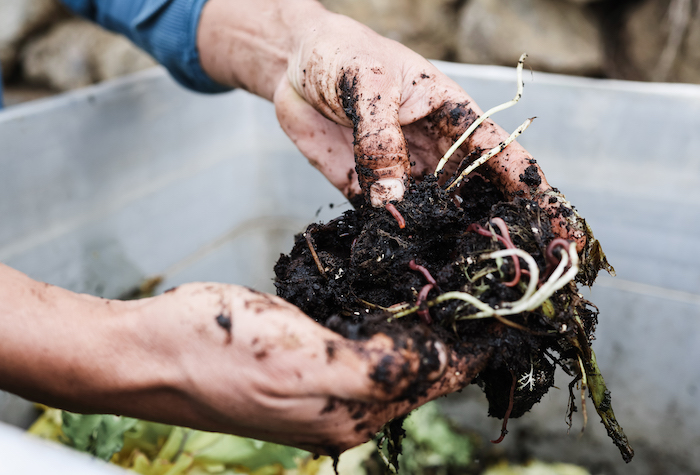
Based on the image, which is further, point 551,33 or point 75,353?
point 551,33

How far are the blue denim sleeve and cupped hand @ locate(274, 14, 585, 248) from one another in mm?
394

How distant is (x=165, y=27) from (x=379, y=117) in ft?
3.24

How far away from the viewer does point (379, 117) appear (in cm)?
103

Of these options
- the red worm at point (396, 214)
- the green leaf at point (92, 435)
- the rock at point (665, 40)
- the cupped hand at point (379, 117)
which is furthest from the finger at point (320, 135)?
the rock at point (665, 40)

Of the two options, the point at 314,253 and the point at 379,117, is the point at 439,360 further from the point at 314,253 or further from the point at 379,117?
the point at 379,117

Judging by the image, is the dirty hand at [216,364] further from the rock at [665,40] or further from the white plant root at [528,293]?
the rock at [665,40]

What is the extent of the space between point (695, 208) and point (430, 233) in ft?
3.70

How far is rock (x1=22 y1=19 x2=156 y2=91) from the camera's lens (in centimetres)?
368

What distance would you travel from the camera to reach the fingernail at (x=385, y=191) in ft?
3.31

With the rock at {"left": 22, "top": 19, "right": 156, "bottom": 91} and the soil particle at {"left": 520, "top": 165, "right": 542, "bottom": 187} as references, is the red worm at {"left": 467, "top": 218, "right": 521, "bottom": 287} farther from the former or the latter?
the rock at {"left": 22, "top": 19, "right": 156, "bottom": 91}

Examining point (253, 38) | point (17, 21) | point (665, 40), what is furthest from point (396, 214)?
point (17, 21)

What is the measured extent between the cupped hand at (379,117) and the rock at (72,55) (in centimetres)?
287

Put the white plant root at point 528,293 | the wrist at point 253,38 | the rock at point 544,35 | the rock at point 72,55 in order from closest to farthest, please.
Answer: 1. the white plant root at point 528,293
2. the wrist at point 253,38
3. the rock at point 544,35
4. the rock at point 72,55

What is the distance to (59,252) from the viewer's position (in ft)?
5.15
